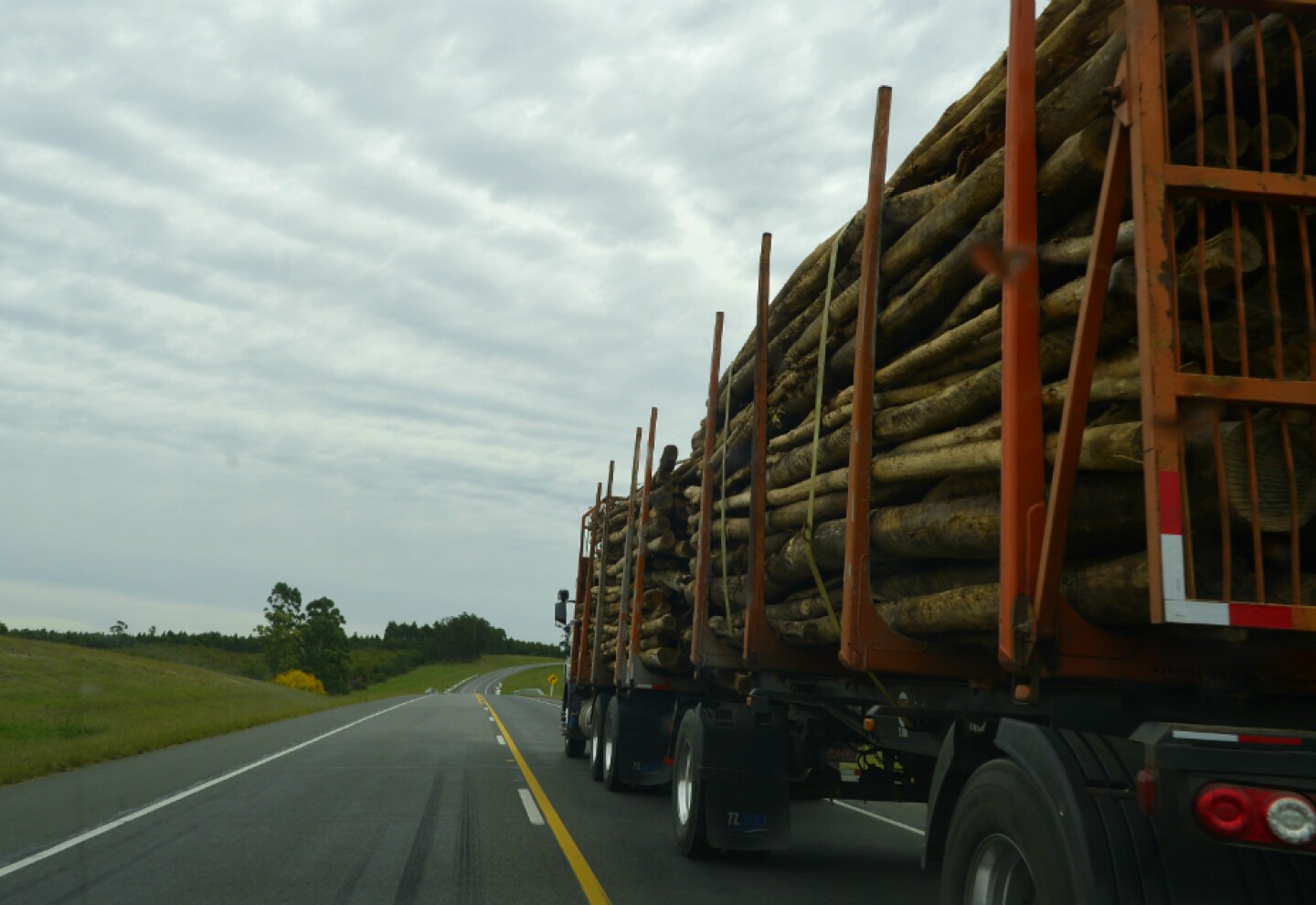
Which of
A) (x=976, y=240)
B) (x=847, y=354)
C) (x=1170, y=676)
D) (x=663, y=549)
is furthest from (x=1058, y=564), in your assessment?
(x=663, y=549)

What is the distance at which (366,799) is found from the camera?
11.9 m

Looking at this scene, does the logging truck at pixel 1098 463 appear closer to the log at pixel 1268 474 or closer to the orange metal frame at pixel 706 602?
the log at pixel 1268 474

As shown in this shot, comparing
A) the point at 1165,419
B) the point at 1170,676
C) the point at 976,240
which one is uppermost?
the point at 976,240

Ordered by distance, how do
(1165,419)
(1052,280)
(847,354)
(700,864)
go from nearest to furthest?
(1165,419) → (1052,280) → (847,354) → (700,864)

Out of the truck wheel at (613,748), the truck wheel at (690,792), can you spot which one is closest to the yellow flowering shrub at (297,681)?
the truck wheel at (613,748)

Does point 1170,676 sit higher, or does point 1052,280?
point 1052,280

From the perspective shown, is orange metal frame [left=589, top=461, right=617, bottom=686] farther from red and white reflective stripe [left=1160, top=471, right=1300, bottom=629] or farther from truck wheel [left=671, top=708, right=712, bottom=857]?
red and white reflective stripe [left=1160, top=471, right=1300, bottom=629]

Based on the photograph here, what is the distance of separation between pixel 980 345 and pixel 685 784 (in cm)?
520

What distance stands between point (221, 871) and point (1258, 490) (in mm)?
7217

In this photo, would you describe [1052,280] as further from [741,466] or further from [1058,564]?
[741,466]

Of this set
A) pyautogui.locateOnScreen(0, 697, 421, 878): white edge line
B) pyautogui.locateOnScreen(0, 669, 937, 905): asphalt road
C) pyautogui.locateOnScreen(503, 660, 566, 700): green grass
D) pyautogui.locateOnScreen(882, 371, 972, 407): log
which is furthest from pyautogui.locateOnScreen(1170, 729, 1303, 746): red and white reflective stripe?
pyautogui.locateOnScreen(503, 660, 566, 700): green grass

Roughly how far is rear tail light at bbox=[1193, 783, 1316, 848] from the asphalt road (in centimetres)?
475

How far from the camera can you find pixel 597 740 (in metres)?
14.7

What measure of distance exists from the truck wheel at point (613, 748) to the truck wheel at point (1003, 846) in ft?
30.2
